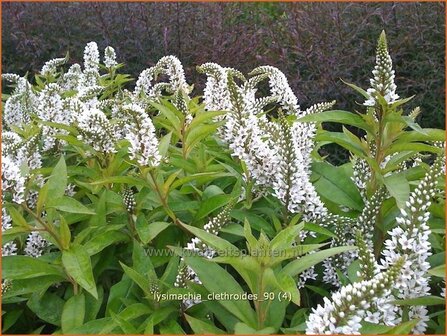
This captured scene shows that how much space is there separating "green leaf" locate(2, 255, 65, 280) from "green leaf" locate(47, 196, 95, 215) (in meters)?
0.22

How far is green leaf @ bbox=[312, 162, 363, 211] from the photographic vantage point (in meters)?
2.46

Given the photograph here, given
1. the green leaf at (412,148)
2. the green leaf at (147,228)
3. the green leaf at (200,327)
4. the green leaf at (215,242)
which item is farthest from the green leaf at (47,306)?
the green leaf at (412,148)

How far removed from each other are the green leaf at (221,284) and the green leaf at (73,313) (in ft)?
1.61

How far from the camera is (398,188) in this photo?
226cm

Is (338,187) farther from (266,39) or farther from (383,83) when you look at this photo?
(266,39)

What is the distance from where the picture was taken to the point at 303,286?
2.36 metres

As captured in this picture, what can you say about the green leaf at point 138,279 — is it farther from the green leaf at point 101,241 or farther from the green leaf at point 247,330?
the green leaf at point 247,330

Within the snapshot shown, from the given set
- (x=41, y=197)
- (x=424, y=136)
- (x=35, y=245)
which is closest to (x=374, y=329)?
(x=424, y=136)

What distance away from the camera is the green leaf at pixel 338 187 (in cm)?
246

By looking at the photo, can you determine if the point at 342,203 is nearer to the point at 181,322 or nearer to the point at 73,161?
the point at 181,322

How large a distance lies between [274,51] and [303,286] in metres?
4.88

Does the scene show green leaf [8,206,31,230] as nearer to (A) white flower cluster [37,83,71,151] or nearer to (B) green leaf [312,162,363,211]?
(A) white flower cluster [37,83,71,151]

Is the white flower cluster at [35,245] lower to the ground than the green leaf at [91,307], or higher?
higher

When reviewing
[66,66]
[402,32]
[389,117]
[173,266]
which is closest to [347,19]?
[402,32]
